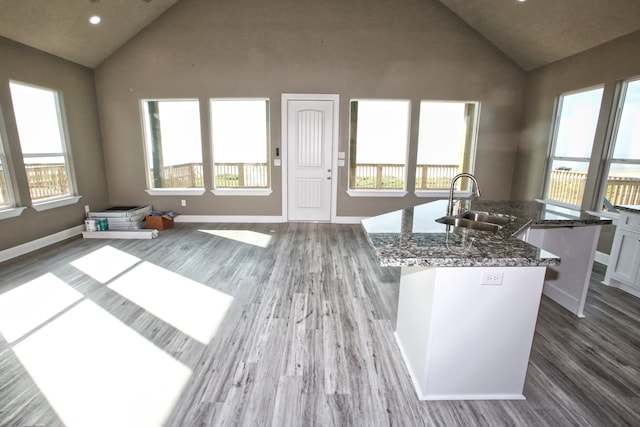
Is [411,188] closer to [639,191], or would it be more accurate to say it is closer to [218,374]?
[639,191]

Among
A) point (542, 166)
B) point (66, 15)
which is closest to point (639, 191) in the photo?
point (542, 166)

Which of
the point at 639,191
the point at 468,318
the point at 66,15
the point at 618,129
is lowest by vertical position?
the point at 468,318

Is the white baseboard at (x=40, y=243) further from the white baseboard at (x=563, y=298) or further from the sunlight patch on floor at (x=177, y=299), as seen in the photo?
the white baseboard at (x=563, y=298)

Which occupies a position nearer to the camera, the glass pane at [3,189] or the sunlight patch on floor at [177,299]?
the sunlight patch on floor at [177,299]

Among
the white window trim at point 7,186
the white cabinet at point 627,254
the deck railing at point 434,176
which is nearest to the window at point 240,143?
the white window trim at point 7,186

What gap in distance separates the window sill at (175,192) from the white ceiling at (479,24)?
215 cm

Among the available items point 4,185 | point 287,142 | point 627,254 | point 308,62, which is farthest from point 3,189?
point 627,254

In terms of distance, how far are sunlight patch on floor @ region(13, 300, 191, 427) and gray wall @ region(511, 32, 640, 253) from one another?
4.81 metres

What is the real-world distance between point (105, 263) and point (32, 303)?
96 cm

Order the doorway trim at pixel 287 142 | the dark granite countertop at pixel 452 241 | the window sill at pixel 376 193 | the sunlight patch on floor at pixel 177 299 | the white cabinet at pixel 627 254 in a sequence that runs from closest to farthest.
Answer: the dark granite countertop at pixel 452 241
the sunlight patch on floor at pixel 177 299
the white cabinet at pixel 627 254
the doorway trim at pixel 287 142
the window sill at pixel 376 193

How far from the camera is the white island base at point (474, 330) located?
1.58 m

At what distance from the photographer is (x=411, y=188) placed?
5.51m

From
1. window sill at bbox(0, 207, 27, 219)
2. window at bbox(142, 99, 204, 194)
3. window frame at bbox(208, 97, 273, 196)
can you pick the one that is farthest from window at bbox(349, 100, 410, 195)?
→ window sill at bbox(0, 207, 27, 219)

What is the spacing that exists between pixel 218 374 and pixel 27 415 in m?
0.93
